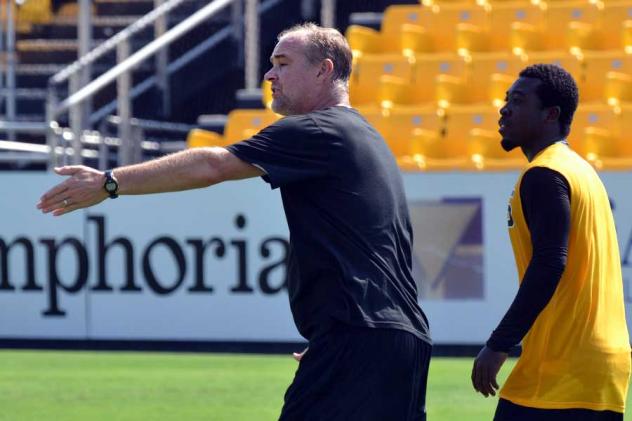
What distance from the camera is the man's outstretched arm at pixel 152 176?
353cm

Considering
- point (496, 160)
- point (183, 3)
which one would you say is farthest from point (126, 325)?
point (183, 3)

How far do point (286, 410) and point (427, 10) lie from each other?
40.1ft

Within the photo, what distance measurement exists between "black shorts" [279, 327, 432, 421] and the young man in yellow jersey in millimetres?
373

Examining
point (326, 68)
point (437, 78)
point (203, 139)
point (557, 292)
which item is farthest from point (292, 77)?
point (437, 78)

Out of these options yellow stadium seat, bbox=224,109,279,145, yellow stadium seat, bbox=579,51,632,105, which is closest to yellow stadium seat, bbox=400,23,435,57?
yellow stadium seat, bbox=579,51,632,105

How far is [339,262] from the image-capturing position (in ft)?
12.3

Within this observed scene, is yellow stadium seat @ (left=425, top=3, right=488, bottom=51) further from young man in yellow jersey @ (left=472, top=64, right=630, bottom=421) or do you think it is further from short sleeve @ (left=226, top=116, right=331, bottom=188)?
short sleeve @ (left=226, top=116, right=331, bottom=188)

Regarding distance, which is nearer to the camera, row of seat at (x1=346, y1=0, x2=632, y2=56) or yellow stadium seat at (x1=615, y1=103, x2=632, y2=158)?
yellow stadium seat at (x1=615, y1=103, x2=632, y2=158)

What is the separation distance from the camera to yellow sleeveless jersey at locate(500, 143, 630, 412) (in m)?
4.06

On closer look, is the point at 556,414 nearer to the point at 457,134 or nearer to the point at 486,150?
the point at 486,150

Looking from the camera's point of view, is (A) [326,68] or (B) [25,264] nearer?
(A) [326,68]

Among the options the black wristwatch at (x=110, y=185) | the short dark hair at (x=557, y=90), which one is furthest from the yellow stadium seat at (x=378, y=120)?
the black wristwatch at (x=110, y=185)

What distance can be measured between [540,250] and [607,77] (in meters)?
10.5

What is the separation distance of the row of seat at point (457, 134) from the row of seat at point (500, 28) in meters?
1.43
